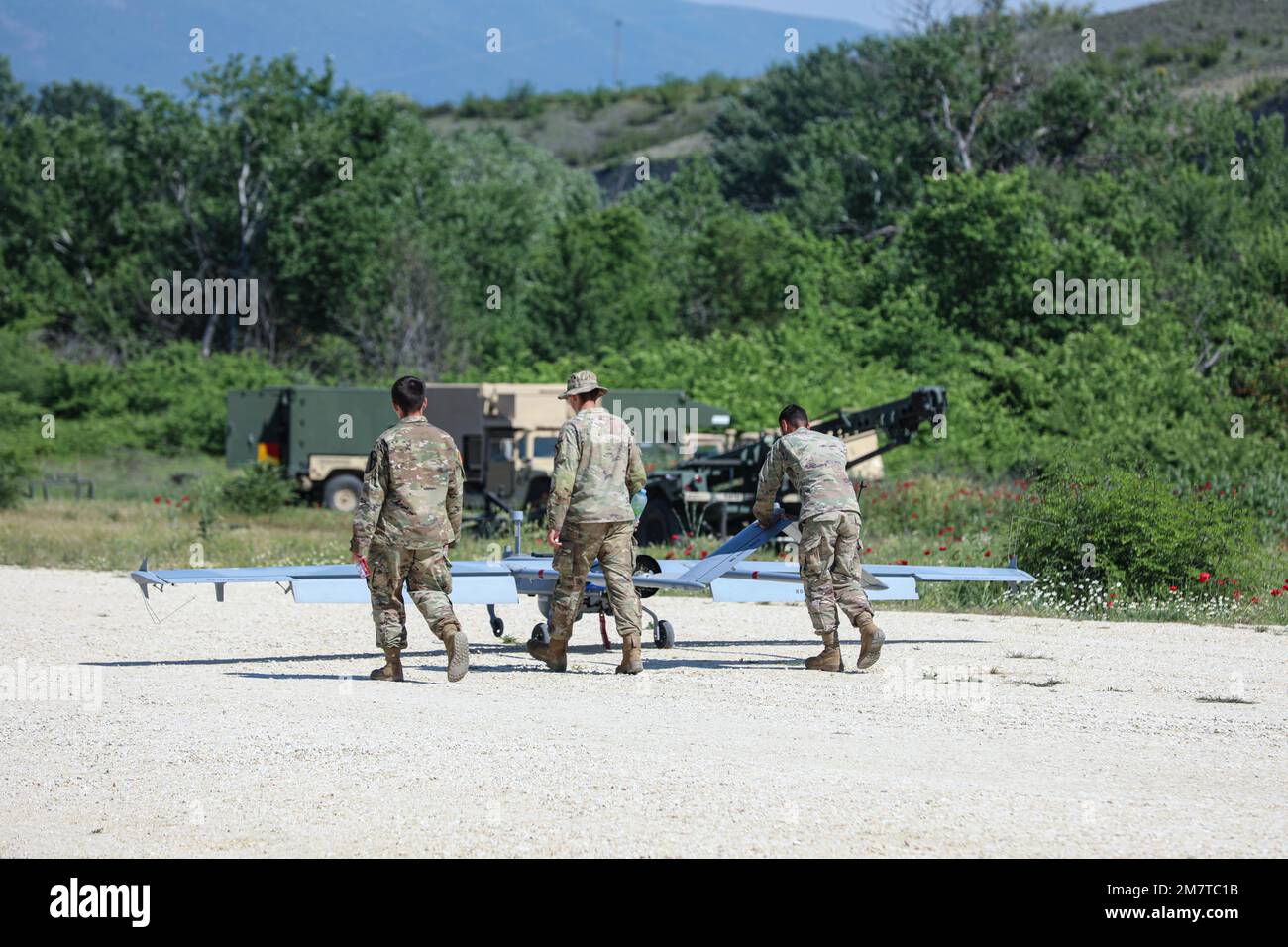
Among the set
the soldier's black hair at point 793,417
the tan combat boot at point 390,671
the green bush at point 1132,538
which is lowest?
the tan combat boot at point 390,671

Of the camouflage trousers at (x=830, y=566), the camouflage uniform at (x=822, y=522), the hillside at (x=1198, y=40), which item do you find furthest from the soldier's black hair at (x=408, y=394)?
the hillside at (x=1198, y=40)

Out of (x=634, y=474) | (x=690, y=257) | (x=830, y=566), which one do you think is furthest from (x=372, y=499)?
(x=690, y=257)

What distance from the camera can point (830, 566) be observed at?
1191 cm

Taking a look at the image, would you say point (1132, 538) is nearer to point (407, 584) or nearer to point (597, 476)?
point (597, 476)

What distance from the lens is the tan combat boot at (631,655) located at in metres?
11.6

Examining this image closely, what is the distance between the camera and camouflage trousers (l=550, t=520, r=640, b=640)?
11328 millimetres

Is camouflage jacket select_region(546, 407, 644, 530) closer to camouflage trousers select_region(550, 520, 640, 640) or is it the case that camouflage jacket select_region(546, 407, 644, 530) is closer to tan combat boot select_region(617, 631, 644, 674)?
camouflage trousers select_region(550, 520, 640, 640)

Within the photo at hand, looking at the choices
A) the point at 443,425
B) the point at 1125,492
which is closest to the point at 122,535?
the point at 443,425

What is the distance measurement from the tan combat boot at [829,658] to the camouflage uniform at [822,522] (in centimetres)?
8

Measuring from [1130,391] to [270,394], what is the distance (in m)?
16.7

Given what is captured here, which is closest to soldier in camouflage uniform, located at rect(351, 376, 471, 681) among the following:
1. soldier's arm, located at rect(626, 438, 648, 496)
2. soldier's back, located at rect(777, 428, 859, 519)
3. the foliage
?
soldier's arm, located at rect(626, 438, 648, 496)

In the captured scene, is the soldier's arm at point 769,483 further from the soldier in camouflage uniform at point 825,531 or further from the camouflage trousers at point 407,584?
the camouflage trousers at point 407,584

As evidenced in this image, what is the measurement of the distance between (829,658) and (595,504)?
2.14 m

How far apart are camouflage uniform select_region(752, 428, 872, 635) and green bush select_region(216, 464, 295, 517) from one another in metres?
18.9
